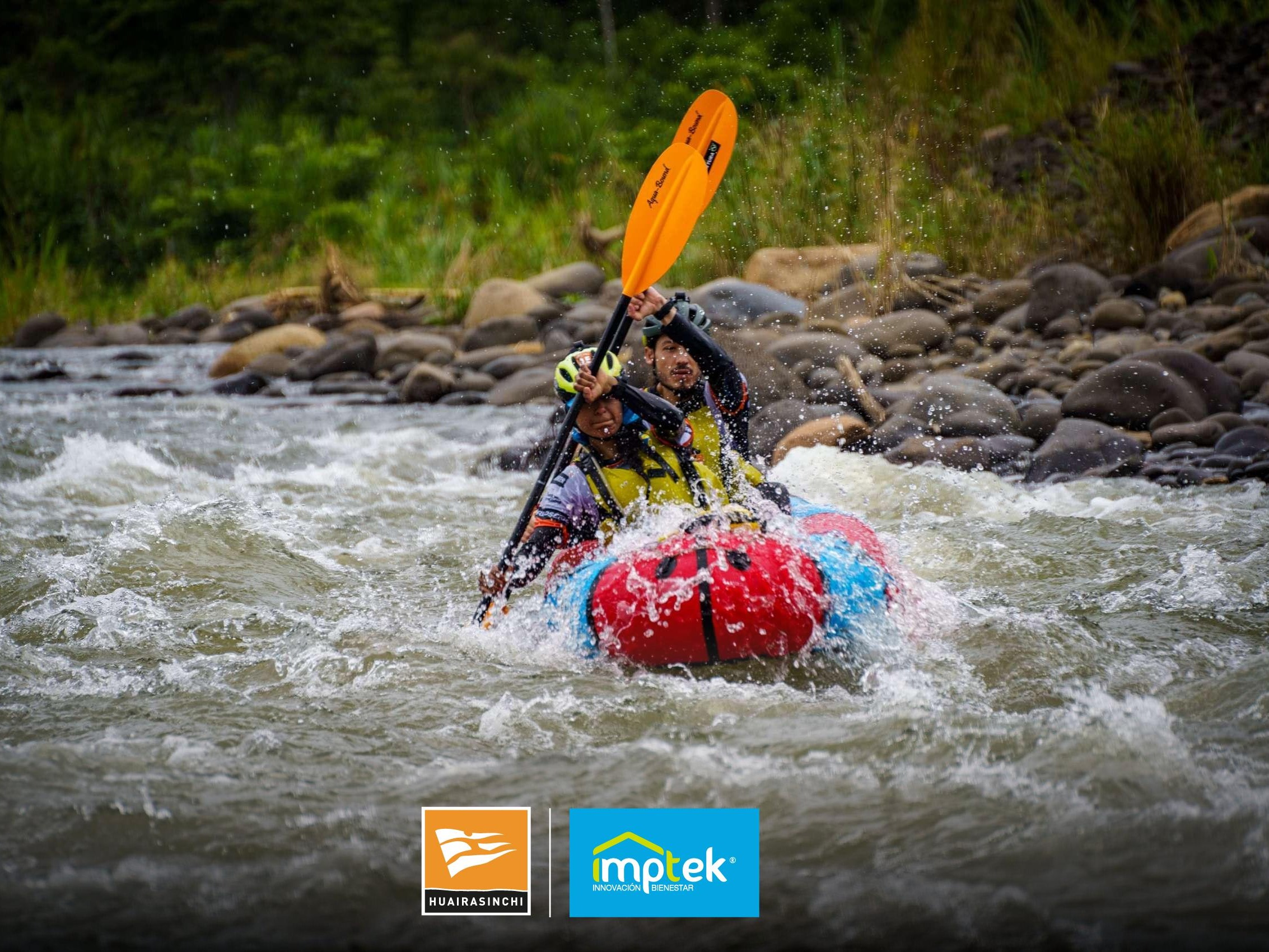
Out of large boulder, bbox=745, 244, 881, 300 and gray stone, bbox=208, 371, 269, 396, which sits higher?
large boulder, bbox=745, 244, 881, 300

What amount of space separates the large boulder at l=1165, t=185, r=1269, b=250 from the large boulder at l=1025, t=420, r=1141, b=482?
3.04 meters

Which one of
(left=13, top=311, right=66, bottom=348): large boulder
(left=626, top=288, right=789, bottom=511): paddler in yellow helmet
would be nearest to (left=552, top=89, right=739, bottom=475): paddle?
(left=626, top=288, right=789, bottom=511): paddler in yellow helmet

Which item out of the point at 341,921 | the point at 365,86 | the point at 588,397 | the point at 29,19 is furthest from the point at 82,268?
the point at 341,921

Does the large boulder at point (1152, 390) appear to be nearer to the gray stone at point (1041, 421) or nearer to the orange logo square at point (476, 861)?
the gray stone at point (1041, 421)

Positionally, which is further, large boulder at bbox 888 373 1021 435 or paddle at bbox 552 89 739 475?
large boulder at bbox 888 373 1021 435

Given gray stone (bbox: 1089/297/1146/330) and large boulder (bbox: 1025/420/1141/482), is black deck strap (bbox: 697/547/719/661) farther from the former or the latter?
gray stone (bbox: 1089/297/1146/330)

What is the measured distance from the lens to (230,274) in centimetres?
1553

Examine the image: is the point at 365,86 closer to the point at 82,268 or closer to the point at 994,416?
the point at 82,268

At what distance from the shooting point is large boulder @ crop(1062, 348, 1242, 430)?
6395 mm

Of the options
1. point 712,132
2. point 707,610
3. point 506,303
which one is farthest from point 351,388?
point 707,610

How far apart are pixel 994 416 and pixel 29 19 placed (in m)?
21.7

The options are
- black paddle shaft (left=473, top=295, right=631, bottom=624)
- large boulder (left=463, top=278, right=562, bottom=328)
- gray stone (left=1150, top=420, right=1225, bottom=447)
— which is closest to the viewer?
black paddle shaft (left=473, top=295, right=631, bottom=624)

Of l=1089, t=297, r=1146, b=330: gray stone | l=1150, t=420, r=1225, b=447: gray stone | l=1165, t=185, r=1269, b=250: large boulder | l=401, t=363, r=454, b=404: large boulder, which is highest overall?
l=1165, t=185, r=1269, b=250: large boulder

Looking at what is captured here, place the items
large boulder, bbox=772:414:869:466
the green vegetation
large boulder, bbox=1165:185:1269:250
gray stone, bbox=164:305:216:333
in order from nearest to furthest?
large boulder, bbox=772:414:869:466 < large boulder, bbox=1165:185:1269:250 < the green vegetation < gray stone, bbox=164:305:216:333
